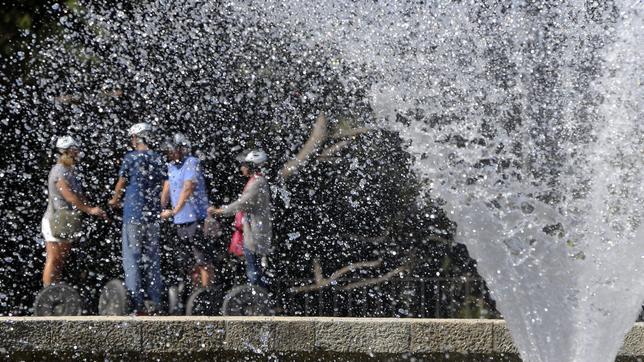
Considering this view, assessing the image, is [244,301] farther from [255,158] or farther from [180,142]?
[180,142]

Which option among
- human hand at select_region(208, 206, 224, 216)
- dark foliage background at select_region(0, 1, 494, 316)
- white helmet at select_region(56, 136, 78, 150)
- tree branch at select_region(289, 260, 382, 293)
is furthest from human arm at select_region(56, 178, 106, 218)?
tree branch at select_region(289, 260, 382, 293)

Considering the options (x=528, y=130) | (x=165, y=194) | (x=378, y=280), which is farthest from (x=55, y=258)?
(x=378, y=280)

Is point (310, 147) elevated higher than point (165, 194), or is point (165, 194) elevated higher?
point (310, 147)

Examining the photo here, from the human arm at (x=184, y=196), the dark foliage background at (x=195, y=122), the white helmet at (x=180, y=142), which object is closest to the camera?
the human arm at (x=184, y=196)

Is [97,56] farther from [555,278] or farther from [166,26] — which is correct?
[555,278]

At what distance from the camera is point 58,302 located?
666cm

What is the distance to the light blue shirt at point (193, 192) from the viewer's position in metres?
7.14

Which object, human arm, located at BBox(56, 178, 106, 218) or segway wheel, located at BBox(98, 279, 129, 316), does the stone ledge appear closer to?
segway wheel, located at BBox(98, 279, 129, 316)

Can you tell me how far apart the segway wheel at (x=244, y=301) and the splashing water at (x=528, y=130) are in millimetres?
1277

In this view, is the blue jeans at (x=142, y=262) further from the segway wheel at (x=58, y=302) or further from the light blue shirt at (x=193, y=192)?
the light blue shirt at (x=193, y=192)

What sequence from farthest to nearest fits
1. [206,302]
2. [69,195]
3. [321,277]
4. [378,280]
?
[378,280] → [321,277] → [206,302] → [69,195]

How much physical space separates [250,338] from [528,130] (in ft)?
6.20

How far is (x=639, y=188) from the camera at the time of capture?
207 inches

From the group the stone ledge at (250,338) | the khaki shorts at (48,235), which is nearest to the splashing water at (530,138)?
the stone ledge at (250,338)
